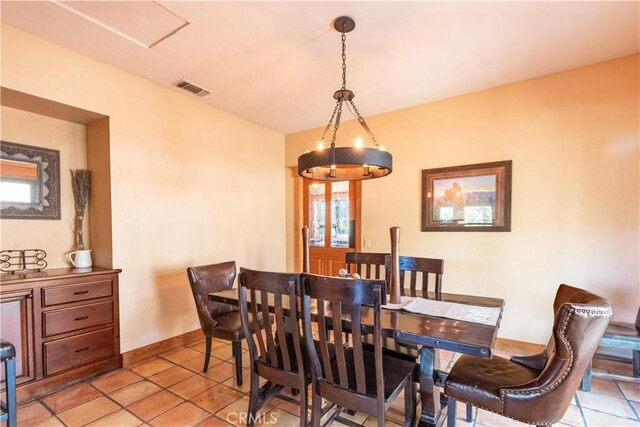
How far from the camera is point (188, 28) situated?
7.55 feet

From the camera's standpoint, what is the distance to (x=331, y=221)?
468cm

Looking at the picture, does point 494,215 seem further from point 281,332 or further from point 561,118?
point 281,332

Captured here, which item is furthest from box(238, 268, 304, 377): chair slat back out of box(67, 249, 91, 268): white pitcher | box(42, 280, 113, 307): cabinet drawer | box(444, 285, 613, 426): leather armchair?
box(67, 249, 91, 268): white pitcher

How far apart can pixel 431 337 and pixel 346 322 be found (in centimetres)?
46

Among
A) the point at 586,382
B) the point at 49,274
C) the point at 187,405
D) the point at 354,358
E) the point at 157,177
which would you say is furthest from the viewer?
the point at 157,177

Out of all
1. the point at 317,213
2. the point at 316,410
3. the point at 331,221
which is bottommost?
the point at 316,410

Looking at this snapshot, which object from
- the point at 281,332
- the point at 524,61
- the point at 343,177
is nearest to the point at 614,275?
the point at 524,61

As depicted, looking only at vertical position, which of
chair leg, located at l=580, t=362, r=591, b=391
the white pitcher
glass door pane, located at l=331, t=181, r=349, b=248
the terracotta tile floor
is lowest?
the terracotta tile floor

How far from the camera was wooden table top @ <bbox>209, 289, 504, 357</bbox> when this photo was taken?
1.45 meters

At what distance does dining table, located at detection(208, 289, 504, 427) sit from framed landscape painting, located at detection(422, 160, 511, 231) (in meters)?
1.44

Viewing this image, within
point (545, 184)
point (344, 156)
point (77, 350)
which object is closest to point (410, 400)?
point (344, 156)

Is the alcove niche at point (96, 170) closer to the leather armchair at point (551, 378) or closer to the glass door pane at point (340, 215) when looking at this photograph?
the glass door pane at point (340, 215)

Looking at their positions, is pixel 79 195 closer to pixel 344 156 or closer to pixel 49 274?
pixel 49 274

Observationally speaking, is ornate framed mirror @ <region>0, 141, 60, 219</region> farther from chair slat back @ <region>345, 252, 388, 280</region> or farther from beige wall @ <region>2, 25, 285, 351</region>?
A: chair slat back @ <region>345, 252, 388, 280</region>
